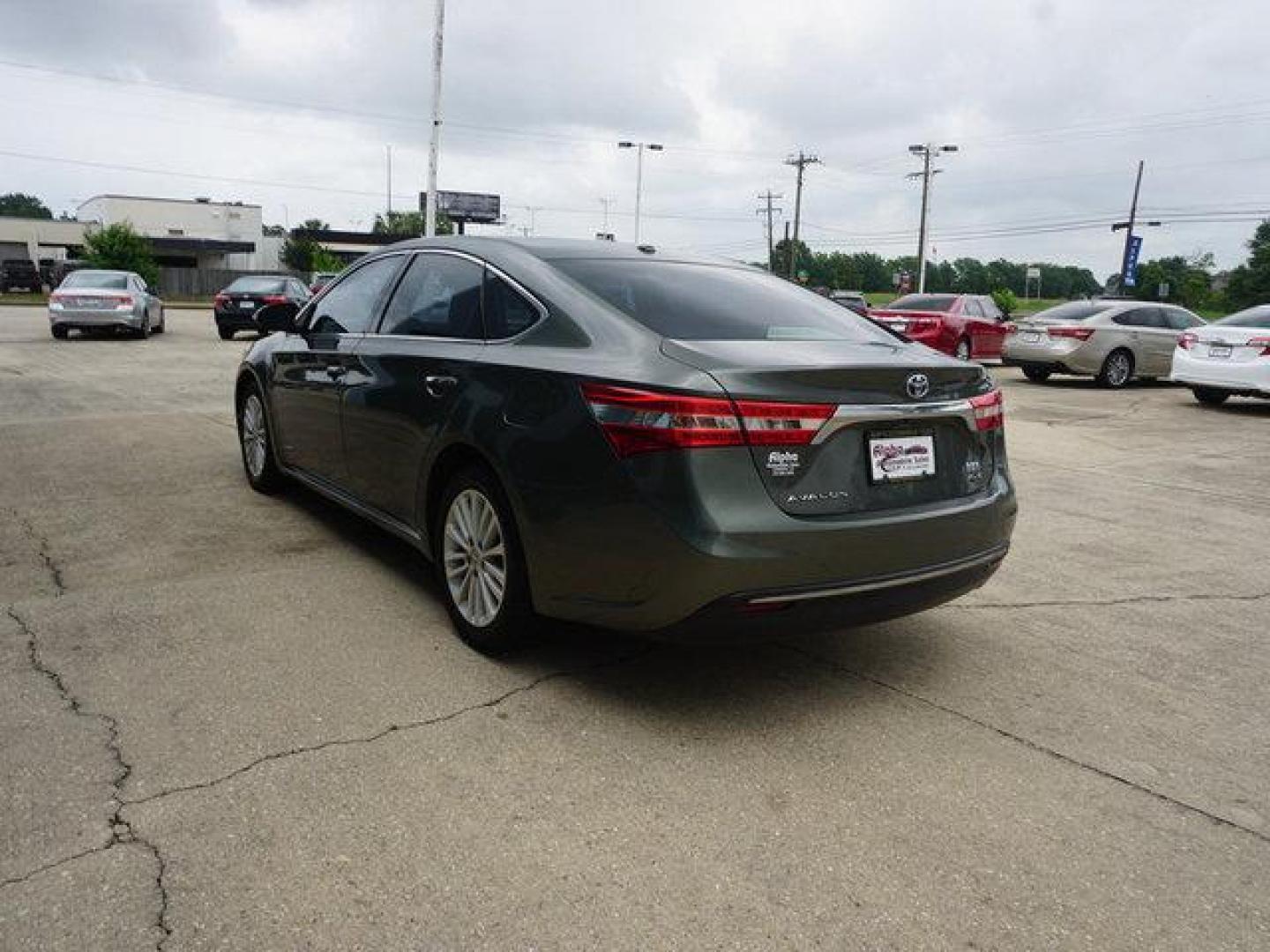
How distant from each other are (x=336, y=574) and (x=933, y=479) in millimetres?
2842

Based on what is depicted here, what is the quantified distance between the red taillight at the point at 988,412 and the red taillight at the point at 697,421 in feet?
2.70

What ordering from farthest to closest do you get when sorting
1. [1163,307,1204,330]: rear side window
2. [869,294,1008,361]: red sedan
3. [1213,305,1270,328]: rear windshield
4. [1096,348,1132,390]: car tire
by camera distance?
1. [869,294,1008,361]: red sedan
2. [1163,307,1204,330]: rear side window
3. [1096,348,1132,390]: car tire
4. [1213,305,1270,328]: rear windshield

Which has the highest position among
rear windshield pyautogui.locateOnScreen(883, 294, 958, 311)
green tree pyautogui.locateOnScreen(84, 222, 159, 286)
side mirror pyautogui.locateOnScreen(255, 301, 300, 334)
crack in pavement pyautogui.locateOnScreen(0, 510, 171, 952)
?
green tree pyautogui.locateOnScreen(84, 222, 159, 286)

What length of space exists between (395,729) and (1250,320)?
13734mm

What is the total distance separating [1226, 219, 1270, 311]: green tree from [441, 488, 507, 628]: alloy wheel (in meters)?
88.5

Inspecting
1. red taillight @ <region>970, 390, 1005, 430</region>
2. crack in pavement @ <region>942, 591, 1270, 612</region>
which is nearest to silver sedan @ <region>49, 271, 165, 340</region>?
crack in pavement @ <region>942, 591, 1270, 612</region>

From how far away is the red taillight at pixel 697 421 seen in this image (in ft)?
9.78

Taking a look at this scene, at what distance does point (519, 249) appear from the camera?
4086mm

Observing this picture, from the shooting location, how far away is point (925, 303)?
19.5 metres

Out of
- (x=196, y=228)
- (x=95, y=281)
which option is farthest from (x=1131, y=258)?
(x=196, y=228)

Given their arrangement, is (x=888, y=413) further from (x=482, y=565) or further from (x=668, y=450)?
(x=482, y=565)

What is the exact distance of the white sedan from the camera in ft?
41.6

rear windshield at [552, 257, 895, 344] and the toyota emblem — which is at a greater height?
rear windshield at [552, 257, 895, 344]

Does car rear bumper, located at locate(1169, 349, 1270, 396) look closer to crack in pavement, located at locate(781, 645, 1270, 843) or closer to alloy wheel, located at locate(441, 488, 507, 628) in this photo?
crack in pavement, located at locate(781, 645, 1270, 843)
